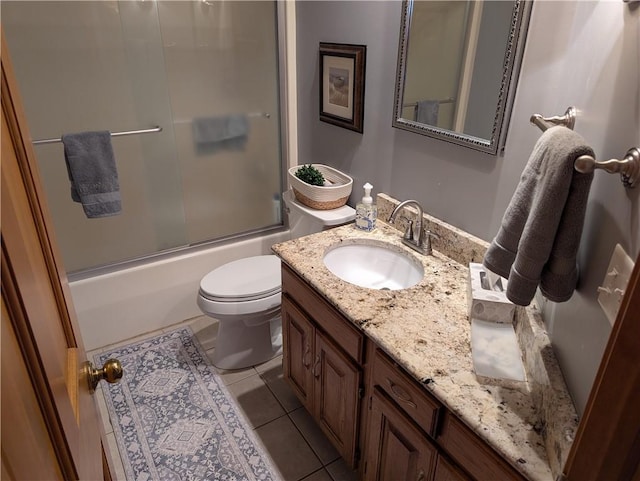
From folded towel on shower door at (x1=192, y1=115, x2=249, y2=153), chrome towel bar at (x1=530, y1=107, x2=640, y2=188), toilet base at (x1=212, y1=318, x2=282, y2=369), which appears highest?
chrome towel bar at (x1=530, y1=107, x2=640, y2=188)

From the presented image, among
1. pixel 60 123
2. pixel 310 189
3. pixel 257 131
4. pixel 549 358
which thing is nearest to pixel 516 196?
pixel 549 358

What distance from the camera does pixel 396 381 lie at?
121cm

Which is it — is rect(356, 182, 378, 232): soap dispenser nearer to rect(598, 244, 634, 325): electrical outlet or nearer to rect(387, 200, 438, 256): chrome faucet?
rect(387, 200, 438, 256): chrome faucet

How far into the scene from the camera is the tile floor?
68.4 inches

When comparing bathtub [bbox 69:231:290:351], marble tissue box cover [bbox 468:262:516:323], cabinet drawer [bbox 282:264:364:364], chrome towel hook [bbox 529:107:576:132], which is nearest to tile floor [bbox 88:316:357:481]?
bathtub [bbox 69:231:290:351]

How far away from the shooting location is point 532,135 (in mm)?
1318

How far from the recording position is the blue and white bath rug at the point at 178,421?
1738 mm

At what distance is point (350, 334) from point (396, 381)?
22 cm

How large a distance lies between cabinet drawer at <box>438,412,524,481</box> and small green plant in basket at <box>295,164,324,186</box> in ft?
4.17

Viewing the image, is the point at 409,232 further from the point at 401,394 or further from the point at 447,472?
the point at 447,472

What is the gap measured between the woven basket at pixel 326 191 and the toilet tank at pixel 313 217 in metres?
0.03

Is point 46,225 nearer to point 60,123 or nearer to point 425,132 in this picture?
point 425,132

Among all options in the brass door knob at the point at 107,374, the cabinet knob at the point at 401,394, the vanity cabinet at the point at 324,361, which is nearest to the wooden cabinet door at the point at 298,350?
the vanity cabinet at the point at 324,361

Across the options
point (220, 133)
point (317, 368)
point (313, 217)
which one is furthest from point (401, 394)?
point (220, 133)
